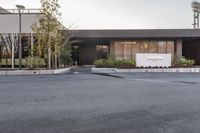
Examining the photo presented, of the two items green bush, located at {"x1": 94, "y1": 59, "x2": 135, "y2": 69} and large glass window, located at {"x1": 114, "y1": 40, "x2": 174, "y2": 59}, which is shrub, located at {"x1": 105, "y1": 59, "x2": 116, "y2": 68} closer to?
green bush, located at {"x1": 94, "y1": 59, "x2": 135, "y2": 69}

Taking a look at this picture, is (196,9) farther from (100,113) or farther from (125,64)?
(100,113)

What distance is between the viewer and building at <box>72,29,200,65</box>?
30906 millimetres

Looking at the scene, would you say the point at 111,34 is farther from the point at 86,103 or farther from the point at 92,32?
the point at 86,103

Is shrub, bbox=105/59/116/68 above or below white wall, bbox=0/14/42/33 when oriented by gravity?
below

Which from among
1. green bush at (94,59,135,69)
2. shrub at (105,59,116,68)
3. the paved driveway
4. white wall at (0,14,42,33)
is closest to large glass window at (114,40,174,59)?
green bush at (94,59,135,69)

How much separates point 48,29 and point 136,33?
10.3 m

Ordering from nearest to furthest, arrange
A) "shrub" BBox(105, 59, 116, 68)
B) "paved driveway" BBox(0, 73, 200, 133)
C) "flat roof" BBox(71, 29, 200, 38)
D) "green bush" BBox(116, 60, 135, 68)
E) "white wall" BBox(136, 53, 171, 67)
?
"paved driveway" BBox(0, 73, 200, 133)
"green bush" BBox(116, 60, 135, 68)
"shrub" BBox(105, 59, 116, 68)
"white wall" BBox(136, 53, 171, 67)
"flat roof" BBox(71, 29, 200, 38)

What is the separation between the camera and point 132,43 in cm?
3472

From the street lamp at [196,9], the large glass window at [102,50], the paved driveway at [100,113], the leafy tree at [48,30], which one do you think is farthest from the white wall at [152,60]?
the street lamp at [196,9]

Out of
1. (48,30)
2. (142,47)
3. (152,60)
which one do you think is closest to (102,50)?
(142,47)

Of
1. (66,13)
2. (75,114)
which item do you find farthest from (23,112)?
(66,13)

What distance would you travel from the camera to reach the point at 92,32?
31.0 m

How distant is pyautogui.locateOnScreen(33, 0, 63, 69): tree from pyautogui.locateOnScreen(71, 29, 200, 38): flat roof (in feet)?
20.1

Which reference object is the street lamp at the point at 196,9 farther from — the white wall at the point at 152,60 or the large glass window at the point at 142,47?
the white wall at the point at 152,60
